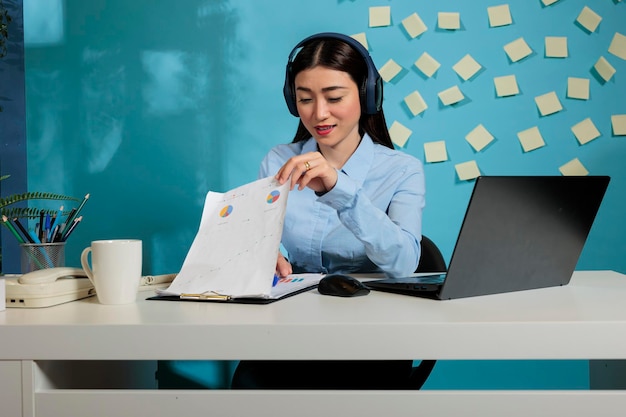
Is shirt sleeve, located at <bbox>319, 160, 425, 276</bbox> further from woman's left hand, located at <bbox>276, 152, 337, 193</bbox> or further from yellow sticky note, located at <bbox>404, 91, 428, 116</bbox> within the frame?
yellow sticky note, located at <bbox>404, 91, 428, 116</bbox>

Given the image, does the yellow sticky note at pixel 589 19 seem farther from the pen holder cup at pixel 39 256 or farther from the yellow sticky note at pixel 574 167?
the pen holder cup at pixel 39 256

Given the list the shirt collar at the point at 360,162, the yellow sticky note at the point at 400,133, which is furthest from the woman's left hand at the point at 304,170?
the yellow sticky note at the point at 400,133

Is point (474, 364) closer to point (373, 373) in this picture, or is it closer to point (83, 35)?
point (373, 373)

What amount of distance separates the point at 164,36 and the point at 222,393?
1.88 meters

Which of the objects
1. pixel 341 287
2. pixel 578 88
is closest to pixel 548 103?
pixel 578 88

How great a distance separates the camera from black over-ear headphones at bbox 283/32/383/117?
1506 millimetres

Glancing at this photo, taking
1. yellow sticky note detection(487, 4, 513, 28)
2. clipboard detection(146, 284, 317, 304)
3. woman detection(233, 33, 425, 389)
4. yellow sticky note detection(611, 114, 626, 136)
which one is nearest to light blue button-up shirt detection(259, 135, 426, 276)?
woman detection(233, 33, 425, 389)

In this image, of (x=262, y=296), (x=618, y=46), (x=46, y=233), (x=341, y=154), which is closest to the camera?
(x=262, y=296)

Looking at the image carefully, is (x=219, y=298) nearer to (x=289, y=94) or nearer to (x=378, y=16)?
(x=289, y=94)

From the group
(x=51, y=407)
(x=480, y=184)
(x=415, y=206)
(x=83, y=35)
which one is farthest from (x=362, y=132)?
(x=83, y=35)

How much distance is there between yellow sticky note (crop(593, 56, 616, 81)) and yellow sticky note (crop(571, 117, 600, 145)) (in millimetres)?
156

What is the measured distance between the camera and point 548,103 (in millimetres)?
2221

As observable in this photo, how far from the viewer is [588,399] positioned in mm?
708

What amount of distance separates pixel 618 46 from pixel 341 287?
1733mm
